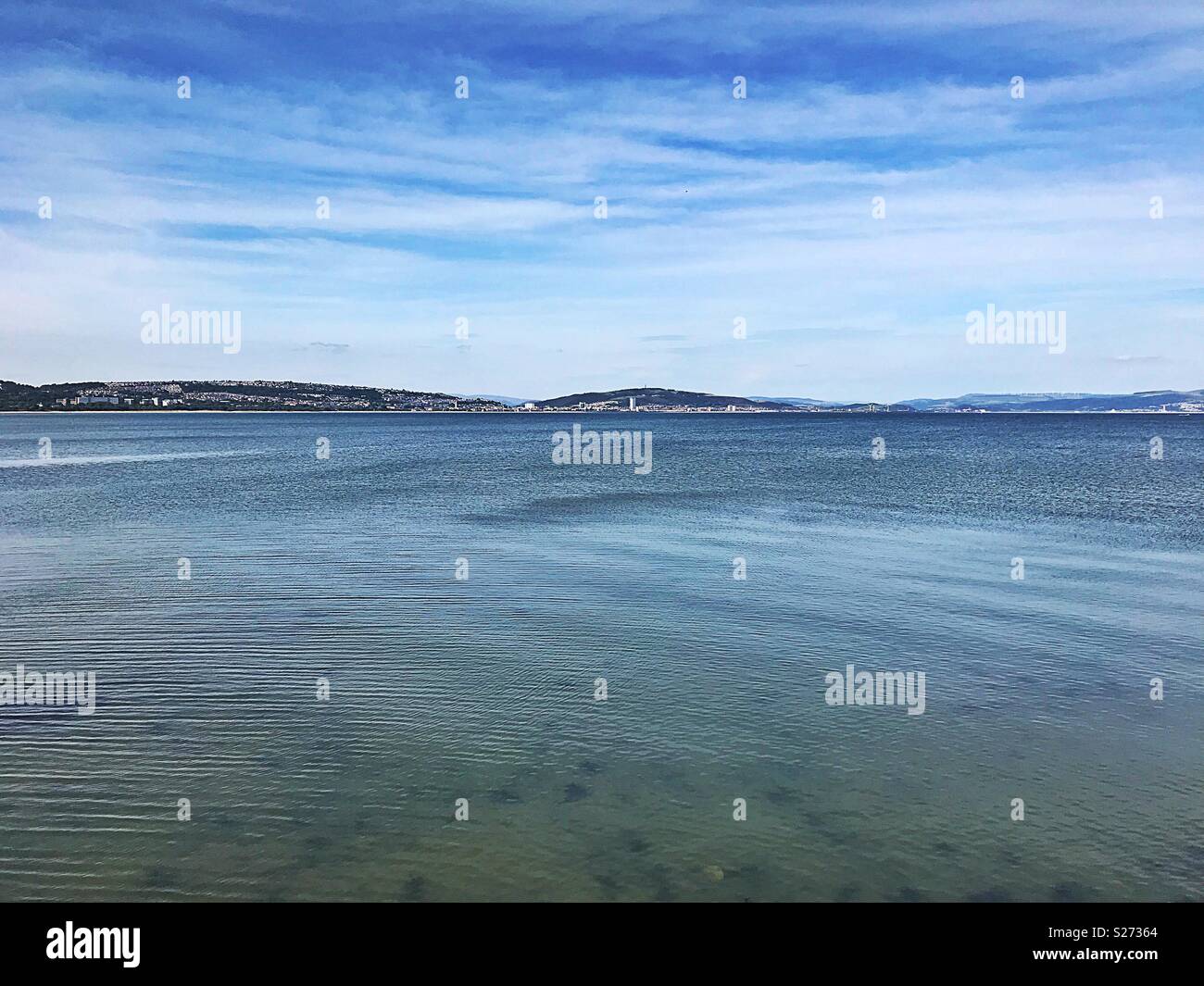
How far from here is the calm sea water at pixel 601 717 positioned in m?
11.1

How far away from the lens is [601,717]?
15844 millimetres

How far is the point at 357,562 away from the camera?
2886 cm

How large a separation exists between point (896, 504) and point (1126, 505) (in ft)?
35.0

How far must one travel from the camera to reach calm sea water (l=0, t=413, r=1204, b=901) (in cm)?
1110
